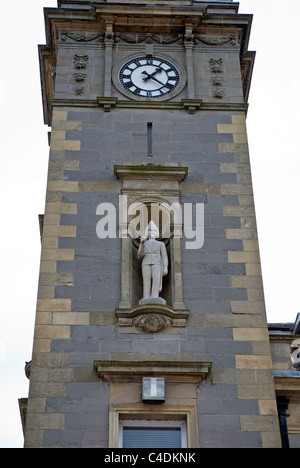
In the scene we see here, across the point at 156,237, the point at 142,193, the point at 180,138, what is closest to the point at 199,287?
the point at 156,237

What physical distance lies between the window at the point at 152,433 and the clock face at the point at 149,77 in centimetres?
1012

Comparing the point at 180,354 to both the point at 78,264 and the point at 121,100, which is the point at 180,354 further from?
the point at 121,100

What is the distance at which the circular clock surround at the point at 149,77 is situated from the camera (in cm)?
2436

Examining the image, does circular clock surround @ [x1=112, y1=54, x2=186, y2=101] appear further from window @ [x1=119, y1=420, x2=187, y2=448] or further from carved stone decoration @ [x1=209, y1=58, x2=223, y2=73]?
window @ [x1=119, y1=420, x2=187, y2=448]

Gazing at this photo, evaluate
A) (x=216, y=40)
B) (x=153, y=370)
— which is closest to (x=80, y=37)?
(x=216, y=40)

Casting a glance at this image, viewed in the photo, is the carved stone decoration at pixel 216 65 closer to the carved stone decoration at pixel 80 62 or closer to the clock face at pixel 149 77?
the clock face at pixel 149 77

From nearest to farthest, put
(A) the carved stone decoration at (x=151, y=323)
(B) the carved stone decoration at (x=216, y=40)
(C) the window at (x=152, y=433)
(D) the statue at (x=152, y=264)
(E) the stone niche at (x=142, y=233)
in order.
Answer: (C) the window at (x=152, y=433) → (A) the carved stone decoration at (x=151, y=323) → (E) the stone niche at (x=142, y=233) → (D) the statue at (x=152, y=264) → (B) the carved stone decoration at (x=216, y=40)

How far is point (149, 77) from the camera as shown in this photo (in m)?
24.8

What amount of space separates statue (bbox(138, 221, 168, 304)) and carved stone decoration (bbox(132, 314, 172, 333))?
486 mm

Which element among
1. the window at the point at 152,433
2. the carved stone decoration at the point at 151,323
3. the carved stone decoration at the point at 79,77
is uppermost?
the carved stone decoration at the point at 79,77

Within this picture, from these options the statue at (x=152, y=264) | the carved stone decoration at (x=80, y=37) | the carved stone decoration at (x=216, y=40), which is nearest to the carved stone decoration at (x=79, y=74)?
the carved stone decoration at (x=80, y=37)

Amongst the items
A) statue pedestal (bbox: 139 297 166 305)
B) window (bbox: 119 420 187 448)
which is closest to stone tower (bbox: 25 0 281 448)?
window (bbox: 119 420 187 448)

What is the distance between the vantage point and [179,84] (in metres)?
24.6
